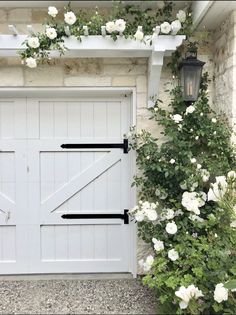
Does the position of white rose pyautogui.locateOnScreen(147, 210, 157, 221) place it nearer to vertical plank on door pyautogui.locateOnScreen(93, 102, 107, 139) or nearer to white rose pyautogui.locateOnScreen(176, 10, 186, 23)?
vertical plank on door pyautogui.locateOnScreen(93, 102, 107, 139)

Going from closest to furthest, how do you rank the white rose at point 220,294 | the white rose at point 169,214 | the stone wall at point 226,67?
the white rose at point 220,294 < the stone wall at point 226,67 < the white rose at point 169,214

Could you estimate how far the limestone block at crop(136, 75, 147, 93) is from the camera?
3922 mm

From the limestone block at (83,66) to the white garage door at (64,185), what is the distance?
325 mm

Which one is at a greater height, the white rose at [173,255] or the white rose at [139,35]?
the white rose at [139,35]

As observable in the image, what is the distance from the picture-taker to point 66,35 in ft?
11.2

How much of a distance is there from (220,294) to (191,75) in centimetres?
196

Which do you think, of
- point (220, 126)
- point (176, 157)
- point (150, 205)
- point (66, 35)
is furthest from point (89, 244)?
point (66, 35)

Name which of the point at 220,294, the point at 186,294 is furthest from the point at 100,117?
the point at 220,294

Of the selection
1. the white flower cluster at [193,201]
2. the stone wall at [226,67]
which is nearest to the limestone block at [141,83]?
the stone wall at [226,67]

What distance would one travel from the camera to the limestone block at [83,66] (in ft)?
12.7

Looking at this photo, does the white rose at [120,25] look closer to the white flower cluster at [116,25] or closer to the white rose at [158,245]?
the white flower cluster at [116,25]

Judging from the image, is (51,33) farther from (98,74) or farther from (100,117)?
(100,117)

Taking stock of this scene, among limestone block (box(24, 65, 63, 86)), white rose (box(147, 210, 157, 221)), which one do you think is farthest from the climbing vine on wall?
white rose (box(147, 210, 157, 221))

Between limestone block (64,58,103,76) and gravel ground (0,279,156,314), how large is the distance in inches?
86.2
